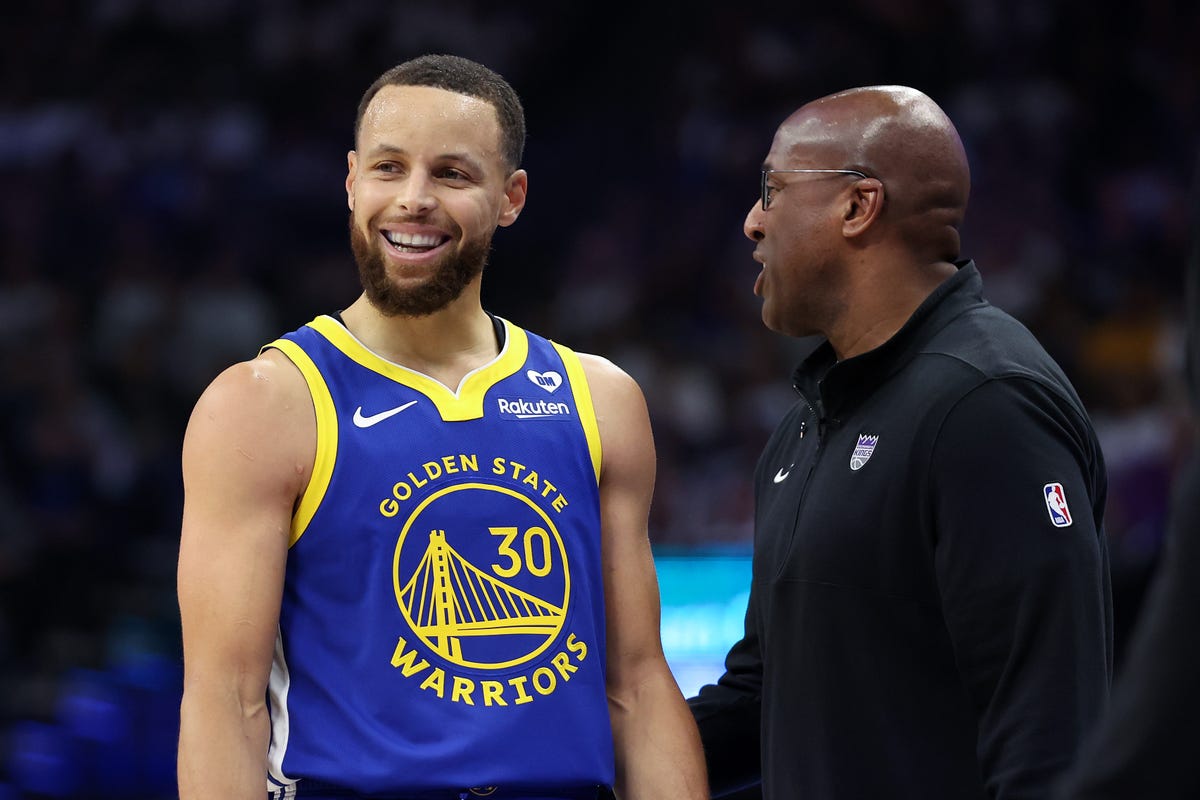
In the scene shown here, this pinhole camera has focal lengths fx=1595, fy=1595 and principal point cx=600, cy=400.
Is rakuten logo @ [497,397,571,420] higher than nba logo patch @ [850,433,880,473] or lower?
higher

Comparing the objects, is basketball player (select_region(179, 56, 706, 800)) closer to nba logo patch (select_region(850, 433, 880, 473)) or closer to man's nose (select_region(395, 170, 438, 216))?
man's nose (select_region(395, 170, 438, 216))

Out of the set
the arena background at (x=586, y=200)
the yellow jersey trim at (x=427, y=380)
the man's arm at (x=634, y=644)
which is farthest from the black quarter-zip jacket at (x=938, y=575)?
the arena background at (x=586, y=200)

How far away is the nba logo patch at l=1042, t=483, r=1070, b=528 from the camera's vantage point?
2.48m

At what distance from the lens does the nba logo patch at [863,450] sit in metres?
2.75

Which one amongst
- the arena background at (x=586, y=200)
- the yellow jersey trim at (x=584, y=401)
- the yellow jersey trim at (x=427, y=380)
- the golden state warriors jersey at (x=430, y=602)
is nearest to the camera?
the golden state warriors jersey at (x=430, y=602)

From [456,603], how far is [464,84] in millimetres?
969

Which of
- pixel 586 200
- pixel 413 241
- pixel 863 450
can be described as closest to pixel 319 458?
pixel 413 241

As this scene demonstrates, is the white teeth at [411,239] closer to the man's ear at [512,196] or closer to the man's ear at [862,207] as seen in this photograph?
the man's ear at [512,196]

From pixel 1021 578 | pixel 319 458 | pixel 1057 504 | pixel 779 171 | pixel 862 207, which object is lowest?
pixel 1021 578

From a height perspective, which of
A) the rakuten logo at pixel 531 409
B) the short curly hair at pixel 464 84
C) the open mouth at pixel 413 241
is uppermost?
the short curly hair at pixel 464 84

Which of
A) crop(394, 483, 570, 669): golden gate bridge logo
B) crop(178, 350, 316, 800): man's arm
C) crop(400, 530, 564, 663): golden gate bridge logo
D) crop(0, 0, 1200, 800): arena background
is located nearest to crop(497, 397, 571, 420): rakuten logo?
crop(394, 483, 570, 669): golden gate bridge logo

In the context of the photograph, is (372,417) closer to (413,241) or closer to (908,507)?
(413,241)

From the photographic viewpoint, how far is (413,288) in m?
2.94

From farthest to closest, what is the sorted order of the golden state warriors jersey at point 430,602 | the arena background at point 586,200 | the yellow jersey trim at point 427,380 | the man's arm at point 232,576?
the arena background at point 586,200 → the yellow jersey trim at point 427,380 → the golden state warriors jersey at point 430,602 → the man's arm at point 232,576
